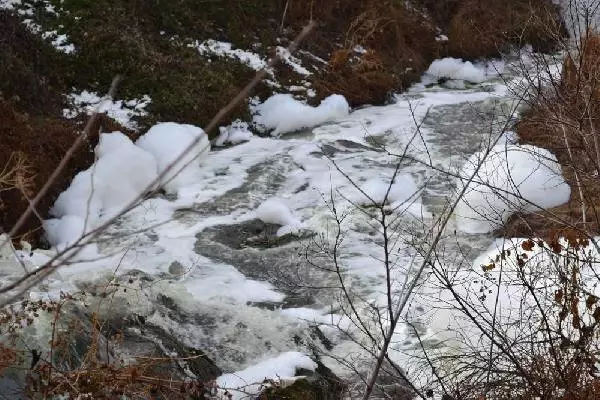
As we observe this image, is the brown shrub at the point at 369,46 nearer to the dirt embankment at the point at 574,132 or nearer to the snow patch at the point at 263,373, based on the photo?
the dirt embankment at the point at 574,132

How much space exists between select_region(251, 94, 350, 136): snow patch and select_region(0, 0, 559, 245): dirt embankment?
0.29m

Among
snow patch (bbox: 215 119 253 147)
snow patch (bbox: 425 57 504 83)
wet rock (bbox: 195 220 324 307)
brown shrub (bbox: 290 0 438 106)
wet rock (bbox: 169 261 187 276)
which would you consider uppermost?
brown shrub (bbox: 290 0 438 106)

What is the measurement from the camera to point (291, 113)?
31.7 feet

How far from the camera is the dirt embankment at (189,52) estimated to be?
762 cm

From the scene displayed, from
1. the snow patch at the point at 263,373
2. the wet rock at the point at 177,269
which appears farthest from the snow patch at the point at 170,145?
the snow patch at the point at 263,373

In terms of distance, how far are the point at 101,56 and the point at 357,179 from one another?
3.80 meters

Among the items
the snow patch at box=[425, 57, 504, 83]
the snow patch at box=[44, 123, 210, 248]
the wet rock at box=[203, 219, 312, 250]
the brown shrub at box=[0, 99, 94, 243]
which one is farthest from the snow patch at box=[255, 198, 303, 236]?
the snow patch at box=[425, 57, 504, 83]

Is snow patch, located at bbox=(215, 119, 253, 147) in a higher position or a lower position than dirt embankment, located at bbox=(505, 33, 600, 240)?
lower

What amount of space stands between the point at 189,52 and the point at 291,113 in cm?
177

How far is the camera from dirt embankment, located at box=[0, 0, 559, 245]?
762cm

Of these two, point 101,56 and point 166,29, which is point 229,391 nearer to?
point 101,56

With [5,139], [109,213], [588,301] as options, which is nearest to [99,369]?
[588,301]

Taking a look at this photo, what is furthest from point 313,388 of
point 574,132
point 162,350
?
point 574,132

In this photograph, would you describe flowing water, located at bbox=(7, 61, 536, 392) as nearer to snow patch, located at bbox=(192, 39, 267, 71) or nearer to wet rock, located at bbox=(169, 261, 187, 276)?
wet rock, located at bbox=(169, 261, 187, 276)
